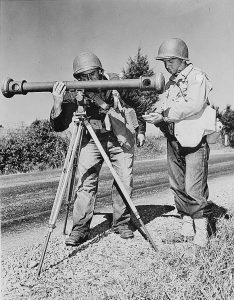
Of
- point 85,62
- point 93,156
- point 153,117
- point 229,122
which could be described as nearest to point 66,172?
point 93,156

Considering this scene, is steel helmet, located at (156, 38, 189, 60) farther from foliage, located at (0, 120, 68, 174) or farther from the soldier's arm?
foliage, located at (0, 120, 68, 174)

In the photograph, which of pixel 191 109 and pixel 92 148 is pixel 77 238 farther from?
pixel 191 109

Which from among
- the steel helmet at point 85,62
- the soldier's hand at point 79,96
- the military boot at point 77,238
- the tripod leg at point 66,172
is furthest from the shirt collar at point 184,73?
the military boot at point 77,238

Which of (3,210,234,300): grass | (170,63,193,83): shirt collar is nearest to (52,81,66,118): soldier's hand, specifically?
(170,63,193,83): shirt collar

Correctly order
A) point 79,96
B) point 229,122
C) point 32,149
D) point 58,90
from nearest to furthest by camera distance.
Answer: point 58,90 → point 79,96 → point 32,149 → point 229,122

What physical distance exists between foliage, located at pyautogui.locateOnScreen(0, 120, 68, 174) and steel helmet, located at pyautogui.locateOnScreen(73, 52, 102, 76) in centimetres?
1079

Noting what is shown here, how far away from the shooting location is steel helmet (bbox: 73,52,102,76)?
181 inches

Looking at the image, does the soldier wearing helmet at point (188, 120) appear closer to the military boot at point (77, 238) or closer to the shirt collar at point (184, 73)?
the shirt collar at point (184, 73)

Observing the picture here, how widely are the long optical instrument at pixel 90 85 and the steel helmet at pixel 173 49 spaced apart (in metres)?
0.52

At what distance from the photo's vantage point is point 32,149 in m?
15.9

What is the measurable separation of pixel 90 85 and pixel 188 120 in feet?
3.81

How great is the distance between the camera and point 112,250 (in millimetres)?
4371

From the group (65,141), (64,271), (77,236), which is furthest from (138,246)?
(65,141)

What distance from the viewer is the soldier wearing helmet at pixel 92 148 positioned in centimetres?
459
